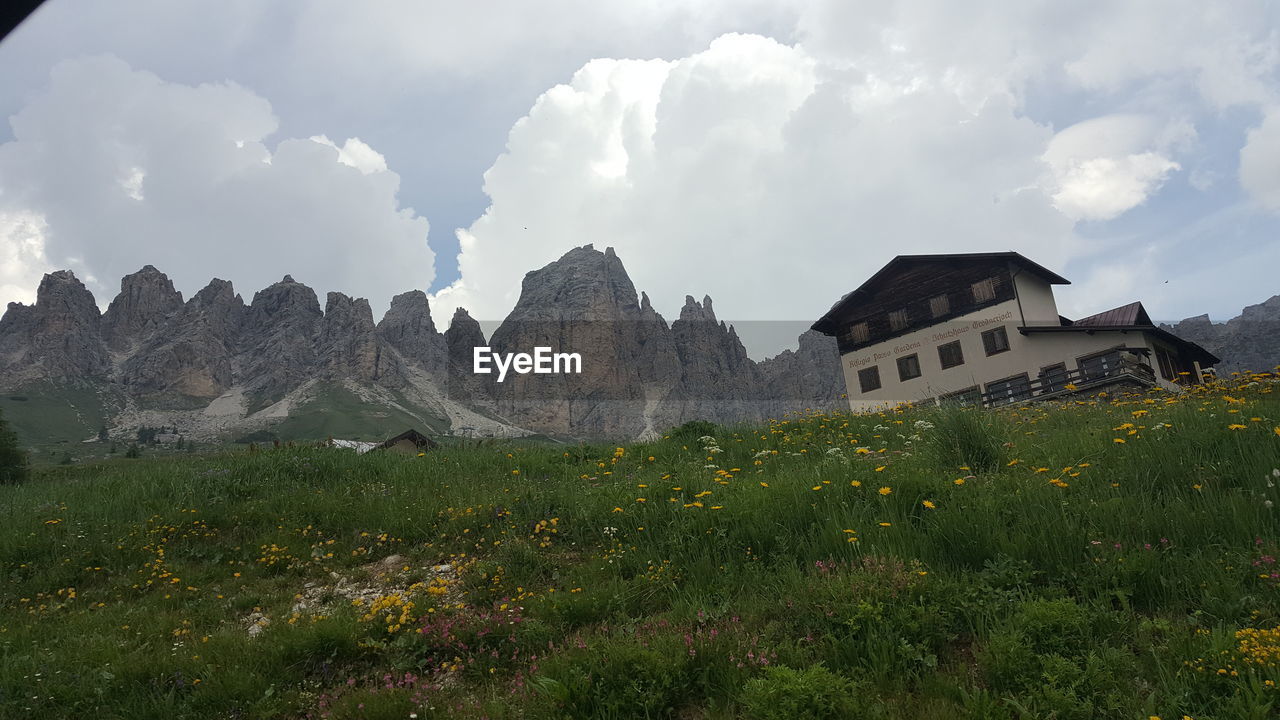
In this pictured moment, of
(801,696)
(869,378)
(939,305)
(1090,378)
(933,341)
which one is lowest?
(801,696)

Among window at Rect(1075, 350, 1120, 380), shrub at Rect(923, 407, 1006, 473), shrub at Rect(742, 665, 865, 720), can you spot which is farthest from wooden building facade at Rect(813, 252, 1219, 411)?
shrub at Rect(742, 665, 865, 720)

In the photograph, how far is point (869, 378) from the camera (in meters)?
47.7

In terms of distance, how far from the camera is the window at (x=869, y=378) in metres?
47.2

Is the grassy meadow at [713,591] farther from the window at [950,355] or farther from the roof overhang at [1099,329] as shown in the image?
the window at [950,355]

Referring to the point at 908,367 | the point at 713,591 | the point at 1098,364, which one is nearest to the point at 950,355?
the point at 908,367

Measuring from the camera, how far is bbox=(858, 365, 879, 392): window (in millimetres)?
47188

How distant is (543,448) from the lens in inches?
651

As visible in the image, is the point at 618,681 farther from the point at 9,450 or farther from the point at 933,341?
the point at 9,450

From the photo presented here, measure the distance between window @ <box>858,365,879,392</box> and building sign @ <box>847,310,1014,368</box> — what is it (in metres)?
0.44

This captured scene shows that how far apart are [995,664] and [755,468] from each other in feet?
23.6

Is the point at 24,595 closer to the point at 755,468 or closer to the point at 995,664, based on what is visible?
the point at 755,468

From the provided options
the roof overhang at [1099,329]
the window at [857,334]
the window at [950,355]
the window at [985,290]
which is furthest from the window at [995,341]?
the window at [857,334]

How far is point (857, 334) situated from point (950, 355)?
22.8 feet

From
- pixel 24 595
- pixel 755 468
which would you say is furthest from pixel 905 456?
pixel 24 595
